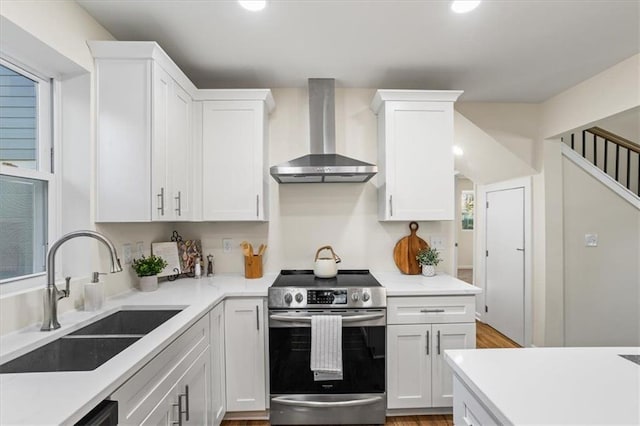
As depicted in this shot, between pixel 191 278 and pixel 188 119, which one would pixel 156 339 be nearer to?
pixel 191 278

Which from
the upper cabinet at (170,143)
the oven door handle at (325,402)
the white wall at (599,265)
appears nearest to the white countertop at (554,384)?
the oven door handle at (325,402)

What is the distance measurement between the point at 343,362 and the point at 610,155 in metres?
3.92

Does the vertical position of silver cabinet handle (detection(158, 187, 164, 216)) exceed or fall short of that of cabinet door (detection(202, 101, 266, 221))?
it falls short

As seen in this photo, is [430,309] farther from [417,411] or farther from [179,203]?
[179,203]

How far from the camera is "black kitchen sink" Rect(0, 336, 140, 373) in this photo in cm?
120

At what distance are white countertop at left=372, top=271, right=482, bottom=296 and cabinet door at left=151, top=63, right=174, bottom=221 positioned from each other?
1.57 meters

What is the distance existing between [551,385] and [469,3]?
5.92ft

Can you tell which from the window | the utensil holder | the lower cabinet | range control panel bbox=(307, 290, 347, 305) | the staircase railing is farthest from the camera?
the staircase railing

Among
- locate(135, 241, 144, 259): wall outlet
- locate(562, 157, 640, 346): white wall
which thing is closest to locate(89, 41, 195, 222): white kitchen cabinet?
locate(135, 241, 144, 259): wall outlet

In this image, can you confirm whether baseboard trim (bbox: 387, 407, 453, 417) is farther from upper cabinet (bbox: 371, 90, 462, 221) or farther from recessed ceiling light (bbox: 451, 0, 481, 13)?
recessed ceiling light (bbox: 451, 0, 481, 13)

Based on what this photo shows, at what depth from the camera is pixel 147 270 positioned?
85.7 inches

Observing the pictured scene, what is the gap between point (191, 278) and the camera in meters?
2.67

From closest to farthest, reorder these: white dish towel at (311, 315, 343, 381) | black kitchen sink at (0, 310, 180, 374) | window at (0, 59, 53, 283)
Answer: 1. black kitchen sink at (0, 310, 180, 374)
2. window at (0, 59, 53, 283)
3. white dish towel at (311, 315, 343, 381)

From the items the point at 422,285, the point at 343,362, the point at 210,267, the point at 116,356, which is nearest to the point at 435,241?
the point at 422,285
